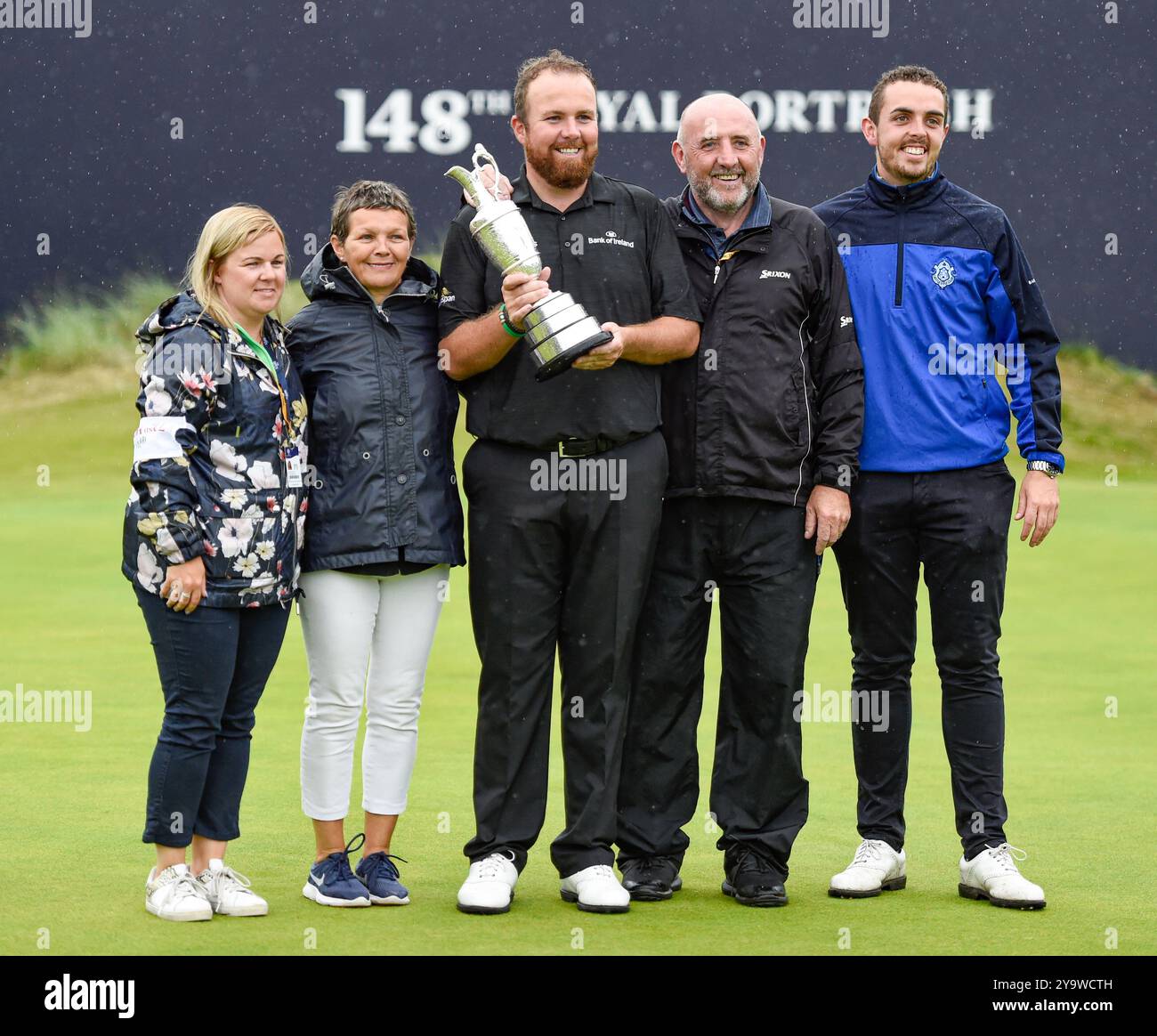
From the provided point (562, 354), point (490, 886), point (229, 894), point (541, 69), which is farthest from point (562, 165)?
point (229, 894)

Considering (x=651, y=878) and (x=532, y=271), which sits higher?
(x=532, y=271)

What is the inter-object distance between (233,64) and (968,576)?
32.9ft

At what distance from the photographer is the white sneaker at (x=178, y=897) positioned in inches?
141

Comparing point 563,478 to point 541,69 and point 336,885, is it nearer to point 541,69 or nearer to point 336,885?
point 541,69

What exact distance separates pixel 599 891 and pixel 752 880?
39 cm

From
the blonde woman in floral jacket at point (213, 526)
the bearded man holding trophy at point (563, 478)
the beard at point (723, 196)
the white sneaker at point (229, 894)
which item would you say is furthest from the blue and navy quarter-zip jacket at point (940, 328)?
the white sneaker at point (229, 894)

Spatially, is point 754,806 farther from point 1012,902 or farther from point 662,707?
point 1012,902

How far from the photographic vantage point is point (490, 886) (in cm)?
372

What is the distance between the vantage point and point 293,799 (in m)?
5.05

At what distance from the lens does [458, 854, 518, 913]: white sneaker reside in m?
3.69

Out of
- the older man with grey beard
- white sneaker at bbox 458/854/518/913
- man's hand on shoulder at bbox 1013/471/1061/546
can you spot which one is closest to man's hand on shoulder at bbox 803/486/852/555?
the older man with grey beard

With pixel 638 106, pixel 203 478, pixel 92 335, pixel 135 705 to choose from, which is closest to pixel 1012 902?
pixel 203 478

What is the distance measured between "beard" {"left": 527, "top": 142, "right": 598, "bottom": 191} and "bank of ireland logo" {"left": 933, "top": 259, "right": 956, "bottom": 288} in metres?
0.92

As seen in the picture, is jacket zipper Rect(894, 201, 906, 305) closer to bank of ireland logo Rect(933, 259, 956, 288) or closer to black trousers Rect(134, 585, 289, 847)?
bank of ireland logo Rect(933, 259, 956, 288)
